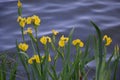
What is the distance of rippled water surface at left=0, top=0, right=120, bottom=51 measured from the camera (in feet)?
13.9

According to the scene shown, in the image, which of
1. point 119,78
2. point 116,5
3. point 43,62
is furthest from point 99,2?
point 43,62

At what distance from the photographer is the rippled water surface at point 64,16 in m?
4.23

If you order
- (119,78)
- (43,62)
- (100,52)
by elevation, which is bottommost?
(119,78)

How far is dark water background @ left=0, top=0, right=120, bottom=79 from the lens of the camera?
4203 millimetres

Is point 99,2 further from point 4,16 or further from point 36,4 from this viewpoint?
point 4,16

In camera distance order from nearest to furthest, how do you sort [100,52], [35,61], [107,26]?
1. [100,52]
2. [35,61]
3. [107,26]

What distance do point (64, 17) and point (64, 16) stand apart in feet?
0.08

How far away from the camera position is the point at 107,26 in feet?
14.3

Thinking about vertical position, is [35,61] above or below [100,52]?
below

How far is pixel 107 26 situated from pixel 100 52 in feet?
8.93

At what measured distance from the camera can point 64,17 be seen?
468 centimetres

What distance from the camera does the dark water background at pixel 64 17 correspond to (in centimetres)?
420

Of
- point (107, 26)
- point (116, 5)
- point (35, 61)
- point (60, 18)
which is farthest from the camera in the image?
point (116, 5)

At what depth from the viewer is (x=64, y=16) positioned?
4.70 meters
